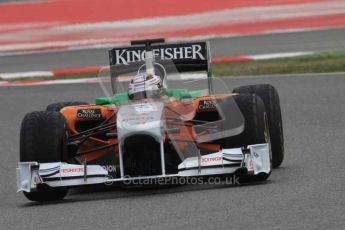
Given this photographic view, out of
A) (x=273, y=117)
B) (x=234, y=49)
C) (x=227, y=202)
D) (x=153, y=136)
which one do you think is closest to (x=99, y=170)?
(x=153, y=136)

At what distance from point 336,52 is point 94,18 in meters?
7.20

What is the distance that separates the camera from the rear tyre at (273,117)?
10523 millimetres

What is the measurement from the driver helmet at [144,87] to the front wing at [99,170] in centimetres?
93

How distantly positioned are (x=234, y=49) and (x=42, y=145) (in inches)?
514

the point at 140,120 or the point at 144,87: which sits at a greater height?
the point at 144,87

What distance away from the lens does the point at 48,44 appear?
2470 centimetres

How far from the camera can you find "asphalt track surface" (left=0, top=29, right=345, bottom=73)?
21.5 m

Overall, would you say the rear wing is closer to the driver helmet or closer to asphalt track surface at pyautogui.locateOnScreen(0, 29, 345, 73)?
the driver helmet

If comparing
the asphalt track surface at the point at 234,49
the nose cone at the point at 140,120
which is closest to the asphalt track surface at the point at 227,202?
the nose cone at the point at 140,120

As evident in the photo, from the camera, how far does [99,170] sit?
927cm

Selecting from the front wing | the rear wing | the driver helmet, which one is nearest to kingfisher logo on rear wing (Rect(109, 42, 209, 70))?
the rear wing

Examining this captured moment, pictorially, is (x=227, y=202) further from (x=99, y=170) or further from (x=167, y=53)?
(x=167, y=53)

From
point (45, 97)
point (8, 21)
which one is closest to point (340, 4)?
point (8, 21)

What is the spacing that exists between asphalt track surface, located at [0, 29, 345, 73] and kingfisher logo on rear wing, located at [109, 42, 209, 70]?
992 cm
